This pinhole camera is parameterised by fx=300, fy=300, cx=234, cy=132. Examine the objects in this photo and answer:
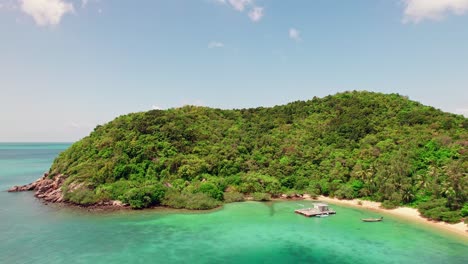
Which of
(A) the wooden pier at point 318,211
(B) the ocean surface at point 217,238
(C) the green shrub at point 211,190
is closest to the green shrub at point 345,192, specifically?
(B) the ocean surface at point 217,238

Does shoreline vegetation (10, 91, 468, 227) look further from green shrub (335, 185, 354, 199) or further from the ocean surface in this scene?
the ocean surface

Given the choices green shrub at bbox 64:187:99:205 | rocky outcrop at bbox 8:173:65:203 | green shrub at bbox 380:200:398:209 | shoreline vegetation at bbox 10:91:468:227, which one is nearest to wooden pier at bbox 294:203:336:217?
green shrub at bbox 380:200:398:209

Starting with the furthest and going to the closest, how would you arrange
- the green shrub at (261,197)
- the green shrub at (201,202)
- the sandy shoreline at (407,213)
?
1. the green shrub at (261,197)
2. the green shrub at (201,202)
3. the sandy shoreline at (407,213)

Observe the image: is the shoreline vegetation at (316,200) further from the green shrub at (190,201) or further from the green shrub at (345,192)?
the green shrub at (345,192)

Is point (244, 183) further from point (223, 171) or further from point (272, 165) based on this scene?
point (272, 165)

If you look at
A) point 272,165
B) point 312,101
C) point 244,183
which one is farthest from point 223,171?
point 312,101

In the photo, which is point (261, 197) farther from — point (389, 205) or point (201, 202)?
point (389, 205)

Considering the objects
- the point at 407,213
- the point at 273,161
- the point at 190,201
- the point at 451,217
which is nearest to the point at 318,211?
the point at 407,213
